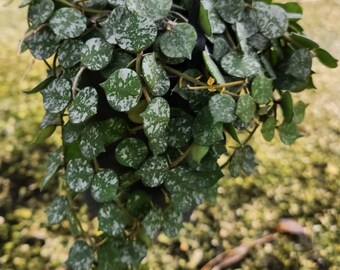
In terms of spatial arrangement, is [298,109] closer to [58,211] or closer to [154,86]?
[154,86]

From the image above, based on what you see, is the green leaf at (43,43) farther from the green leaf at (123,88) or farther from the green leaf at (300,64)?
the green leaf at (300,64)

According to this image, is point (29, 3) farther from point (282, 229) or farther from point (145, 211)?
point (282, 229)

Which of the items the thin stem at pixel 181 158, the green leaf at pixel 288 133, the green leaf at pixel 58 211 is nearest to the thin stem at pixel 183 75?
A: the thin stem at pixel 181 158

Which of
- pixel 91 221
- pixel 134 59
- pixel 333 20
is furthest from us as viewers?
pixel 333 20

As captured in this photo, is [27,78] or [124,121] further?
[27,78]

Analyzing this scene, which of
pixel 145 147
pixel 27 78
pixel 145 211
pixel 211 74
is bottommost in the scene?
pixel 27 78

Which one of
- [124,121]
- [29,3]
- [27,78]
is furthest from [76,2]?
[27,78]

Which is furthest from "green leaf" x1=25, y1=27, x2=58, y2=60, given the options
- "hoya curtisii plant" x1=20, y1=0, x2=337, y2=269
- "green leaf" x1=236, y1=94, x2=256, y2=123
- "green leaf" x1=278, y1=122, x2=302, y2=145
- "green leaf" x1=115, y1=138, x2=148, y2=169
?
"green leaf" x1=278, y1=122, x2=302, y2=145
